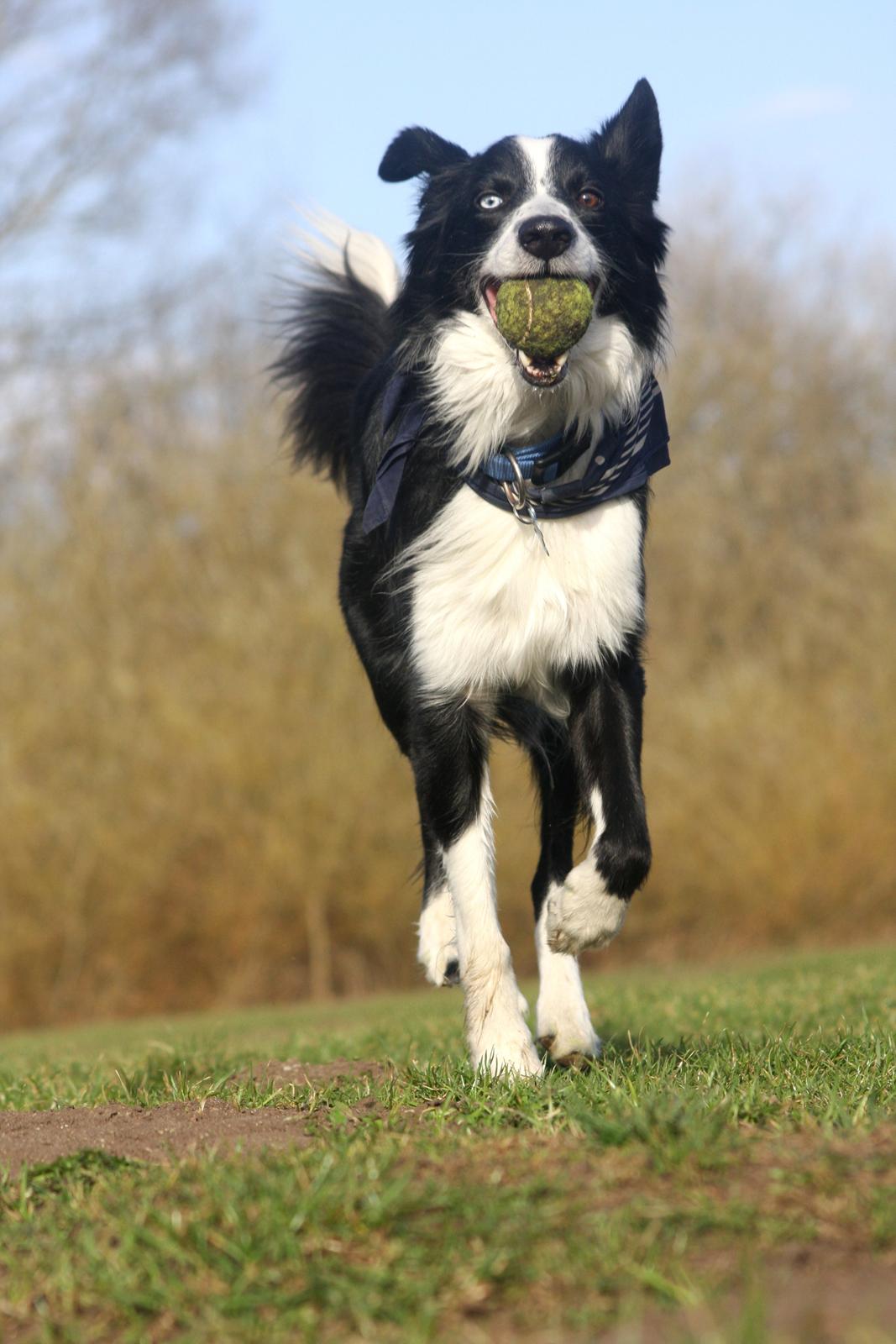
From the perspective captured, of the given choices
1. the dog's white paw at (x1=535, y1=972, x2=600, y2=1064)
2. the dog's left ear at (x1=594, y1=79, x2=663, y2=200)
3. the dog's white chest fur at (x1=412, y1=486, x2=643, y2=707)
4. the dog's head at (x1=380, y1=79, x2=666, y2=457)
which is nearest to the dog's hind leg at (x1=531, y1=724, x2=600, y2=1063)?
the dog's white paw at (x1=535, y1=972, x2=600, y2=1064)

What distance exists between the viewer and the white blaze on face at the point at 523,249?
13.5 feet

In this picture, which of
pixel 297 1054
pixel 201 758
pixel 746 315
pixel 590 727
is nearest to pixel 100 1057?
pixel 297 1054

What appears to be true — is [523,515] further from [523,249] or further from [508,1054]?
[508,1054]

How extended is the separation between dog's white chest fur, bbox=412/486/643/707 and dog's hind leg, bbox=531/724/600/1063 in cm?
36

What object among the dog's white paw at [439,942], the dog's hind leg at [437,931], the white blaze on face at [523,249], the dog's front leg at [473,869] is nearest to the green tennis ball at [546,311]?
the white blaze on face at [523,249]

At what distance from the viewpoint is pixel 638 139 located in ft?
15.1

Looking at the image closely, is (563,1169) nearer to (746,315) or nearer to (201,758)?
(201,758)

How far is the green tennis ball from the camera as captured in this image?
4.10m

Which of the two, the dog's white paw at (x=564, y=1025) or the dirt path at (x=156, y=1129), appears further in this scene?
the dog's white paw at (x=564, y=1025)

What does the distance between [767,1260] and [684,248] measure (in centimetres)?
2535

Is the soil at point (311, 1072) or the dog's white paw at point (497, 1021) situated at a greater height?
the dog's white paw at point (497, 1021)

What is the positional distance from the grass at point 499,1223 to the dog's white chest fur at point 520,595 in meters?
1.24

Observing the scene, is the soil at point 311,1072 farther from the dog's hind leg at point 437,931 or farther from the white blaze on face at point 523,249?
the white blaze on face at point 523,249

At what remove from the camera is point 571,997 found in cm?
452
